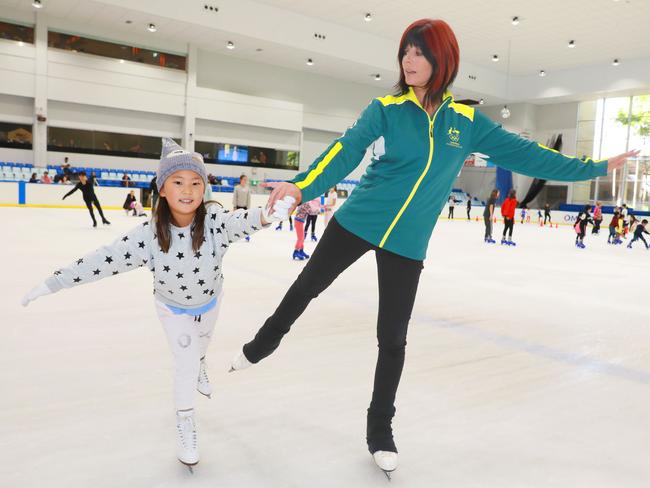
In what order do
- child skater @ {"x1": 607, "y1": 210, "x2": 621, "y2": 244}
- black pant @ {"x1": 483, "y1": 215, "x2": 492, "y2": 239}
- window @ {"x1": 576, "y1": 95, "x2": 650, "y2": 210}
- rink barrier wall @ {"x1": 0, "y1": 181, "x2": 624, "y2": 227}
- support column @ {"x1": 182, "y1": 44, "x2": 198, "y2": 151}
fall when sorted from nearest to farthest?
black pant @ {"x1": 483, "y1": 215, "x2": 492, "y2": 239}
child skater @ {"x1": 607, "y1": 210, "x2": 621, "y2": 244}
rink barrier wall @ {"x1": 0, "y1": 181, "x2": 624, "y2": 227}
support column @ {"x1": 182, "y1": 44, "x2": 198, "y2": 151}
window @ {"x1": 576, "y1": 95, "x2": 650, "y2": 210}

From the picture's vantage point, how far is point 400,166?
1628 millimetres

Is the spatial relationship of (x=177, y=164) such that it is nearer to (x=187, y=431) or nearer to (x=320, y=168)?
(x=320, y=168)

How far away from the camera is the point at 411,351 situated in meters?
2.92

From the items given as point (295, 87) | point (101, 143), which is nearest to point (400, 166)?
point (101, 143)

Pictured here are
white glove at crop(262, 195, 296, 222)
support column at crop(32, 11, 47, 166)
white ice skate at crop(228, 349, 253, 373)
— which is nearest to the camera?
white glove at crop(262, 195, 296, 222)

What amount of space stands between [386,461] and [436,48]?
1.22 meters

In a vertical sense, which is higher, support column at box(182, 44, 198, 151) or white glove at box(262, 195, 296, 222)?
support column at box(182, 44, 198, 151)

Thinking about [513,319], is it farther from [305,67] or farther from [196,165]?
[305,67]

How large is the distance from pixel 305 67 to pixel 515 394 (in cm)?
2266

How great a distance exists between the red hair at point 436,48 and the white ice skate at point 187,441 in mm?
1187

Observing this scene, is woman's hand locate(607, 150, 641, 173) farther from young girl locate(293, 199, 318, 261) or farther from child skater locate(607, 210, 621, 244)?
child skater locate(607, 210, 621, 244)

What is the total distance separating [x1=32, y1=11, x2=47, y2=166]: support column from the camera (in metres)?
18.3

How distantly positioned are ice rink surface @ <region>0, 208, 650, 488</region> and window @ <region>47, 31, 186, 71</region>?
57.3ft

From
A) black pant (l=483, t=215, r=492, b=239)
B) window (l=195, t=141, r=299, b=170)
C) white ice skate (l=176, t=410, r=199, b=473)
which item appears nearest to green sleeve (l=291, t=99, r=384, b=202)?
white ice skate (l=176, t=410, r=199, b=473)
